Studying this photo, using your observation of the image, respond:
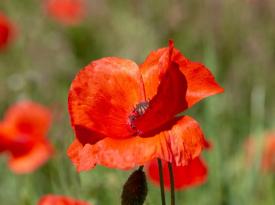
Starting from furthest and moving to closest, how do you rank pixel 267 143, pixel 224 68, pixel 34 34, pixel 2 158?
pixel 34 34, pixel 224 68, pixel 2 158, pixel 267 143

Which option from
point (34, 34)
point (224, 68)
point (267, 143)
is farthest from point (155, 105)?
point (34, 34)

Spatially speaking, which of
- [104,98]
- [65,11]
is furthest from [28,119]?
[65,11]

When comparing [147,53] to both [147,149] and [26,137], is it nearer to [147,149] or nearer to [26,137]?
[26,137]

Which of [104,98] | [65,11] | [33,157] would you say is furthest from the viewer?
[65,11]

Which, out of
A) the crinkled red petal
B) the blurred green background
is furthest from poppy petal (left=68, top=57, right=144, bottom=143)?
the crinkled red petal

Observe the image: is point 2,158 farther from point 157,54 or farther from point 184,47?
point 157,54

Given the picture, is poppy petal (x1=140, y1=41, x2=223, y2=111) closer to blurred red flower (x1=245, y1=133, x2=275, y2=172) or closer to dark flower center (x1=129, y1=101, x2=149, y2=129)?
dark flower center (x1=129, y1=101, x2=149, y2=129)
